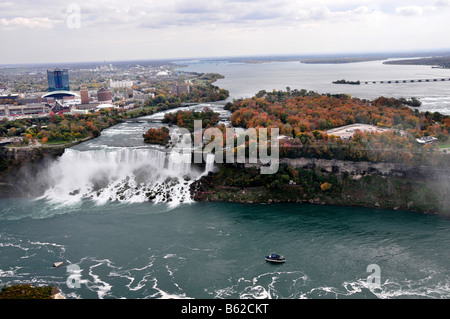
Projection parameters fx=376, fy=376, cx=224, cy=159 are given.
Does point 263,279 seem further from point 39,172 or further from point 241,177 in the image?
point 39,172

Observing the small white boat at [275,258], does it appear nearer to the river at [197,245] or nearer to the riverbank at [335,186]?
the river at [197,245]

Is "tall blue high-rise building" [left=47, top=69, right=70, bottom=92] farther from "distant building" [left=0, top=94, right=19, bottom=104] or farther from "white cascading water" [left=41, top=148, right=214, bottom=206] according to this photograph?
"white cascading water" [left=41, top=148, right=214, bottom=206]

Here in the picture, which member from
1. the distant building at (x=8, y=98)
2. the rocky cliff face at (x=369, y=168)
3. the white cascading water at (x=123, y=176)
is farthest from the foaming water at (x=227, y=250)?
the distant building at (x=8, y=98)

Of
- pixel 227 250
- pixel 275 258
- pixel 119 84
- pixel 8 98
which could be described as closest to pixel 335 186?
pixel 275 258

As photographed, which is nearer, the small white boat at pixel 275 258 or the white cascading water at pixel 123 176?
the small white boat at pixel 275 258

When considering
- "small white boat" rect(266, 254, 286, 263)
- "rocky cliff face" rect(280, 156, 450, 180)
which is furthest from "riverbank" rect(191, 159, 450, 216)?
"small white boat" rect(266, 254, 286, 263)
